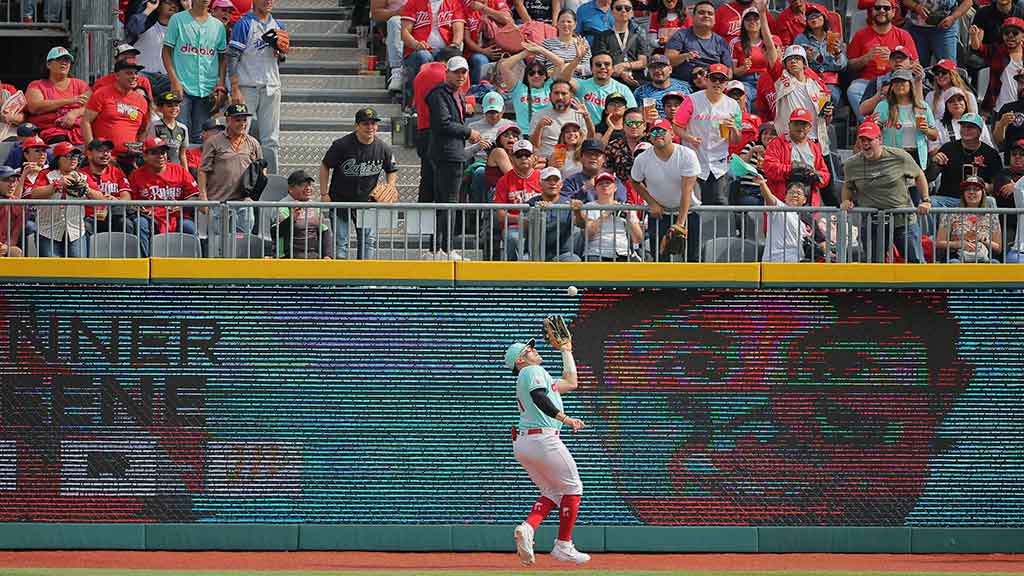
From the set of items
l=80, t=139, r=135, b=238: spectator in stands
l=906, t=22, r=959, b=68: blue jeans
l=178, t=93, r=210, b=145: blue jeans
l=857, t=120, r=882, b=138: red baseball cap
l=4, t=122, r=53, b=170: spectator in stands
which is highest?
l=906, t=22, r=959, b=68: blue jeans

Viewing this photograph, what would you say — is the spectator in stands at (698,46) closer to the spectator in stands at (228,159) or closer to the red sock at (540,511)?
the spectator in stands at (228,159)

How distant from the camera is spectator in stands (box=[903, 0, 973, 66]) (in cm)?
1916

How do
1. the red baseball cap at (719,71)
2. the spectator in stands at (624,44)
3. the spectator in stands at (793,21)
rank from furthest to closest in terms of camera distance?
the spectator in stands at (793,21) < the spectator in stands at (624,44) < the red baseball cap at (719,71)

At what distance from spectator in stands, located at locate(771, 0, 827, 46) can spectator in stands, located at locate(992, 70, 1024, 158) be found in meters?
2.32

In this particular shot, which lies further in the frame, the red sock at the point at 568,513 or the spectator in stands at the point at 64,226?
the spectator in stands at the point at 64,226

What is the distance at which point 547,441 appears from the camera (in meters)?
12.7

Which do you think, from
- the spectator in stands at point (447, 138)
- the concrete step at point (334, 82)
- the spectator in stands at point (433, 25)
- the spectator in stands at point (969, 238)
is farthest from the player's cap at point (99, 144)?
the spectator in stands at point (969, 238)

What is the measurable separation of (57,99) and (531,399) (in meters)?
6.35

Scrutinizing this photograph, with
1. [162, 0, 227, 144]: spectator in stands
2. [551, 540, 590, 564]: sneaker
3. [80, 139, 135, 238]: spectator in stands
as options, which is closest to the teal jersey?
[551, 540, 590, 564]: sneaker

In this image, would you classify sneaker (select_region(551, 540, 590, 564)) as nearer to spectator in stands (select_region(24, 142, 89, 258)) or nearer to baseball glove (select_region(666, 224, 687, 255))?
baseball glove (select_region(666, 224, 687, 255))

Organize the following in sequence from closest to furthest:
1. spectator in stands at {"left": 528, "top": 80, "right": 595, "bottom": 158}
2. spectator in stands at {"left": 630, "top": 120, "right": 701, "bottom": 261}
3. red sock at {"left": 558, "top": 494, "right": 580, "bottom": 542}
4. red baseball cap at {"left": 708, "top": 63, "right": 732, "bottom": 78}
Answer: red sock at {"left": 558, "top": 494, "right": 580, "bottom": 542} → spectator in stands at {"left": 630, "top": 120, "right": 701, "bottom": 261} → spectator in stands at {"left": 528, "top": 80, "right": 595, "bottom": 158} → red baseball cap at {"left": 708, "top": 63, "right": 732, "bottom": 78}

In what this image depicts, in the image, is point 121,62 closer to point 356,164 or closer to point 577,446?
point 356,164

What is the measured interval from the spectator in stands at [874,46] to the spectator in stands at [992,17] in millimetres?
1272

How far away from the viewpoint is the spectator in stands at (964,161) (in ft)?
53.2
